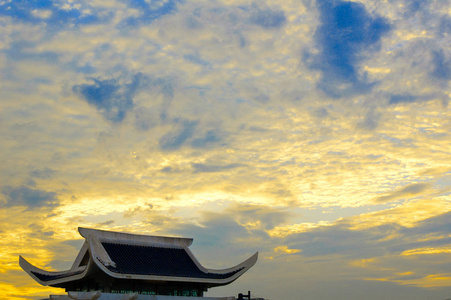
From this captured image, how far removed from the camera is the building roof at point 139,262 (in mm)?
39406

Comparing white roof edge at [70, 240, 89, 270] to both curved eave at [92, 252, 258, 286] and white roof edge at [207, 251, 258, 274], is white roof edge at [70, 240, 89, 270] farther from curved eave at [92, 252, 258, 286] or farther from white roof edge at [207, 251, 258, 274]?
white roof edge at [207, 251, 258, 274]

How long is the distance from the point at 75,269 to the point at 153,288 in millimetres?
7234

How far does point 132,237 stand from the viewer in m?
44.6

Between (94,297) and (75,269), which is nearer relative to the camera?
(94,297)

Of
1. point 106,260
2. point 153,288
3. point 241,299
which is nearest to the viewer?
point 106,260

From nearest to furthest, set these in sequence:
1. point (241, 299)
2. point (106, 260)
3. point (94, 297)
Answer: point (94, 297) → point (106, 260) → point (241, 299)

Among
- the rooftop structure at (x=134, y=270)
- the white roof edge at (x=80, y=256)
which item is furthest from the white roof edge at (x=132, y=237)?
the white roof edge at (x=80, y=256)

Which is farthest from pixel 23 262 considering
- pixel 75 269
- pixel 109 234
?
pixel 109 234

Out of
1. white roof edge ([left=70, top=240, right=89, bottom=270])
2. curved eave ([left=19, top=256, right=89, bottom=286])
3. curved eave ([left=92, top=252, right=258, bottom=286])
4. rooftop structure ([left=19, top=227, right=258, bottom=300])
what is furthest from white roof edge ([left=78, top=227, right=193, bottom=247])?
curved eave ([left=92, top=252, right=258, bottom=286])

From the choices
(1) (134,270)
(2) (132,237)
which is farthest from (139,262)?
(2) (132,237)

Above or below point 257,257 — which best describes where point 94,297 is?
below

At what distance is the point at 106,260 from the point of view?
126ft

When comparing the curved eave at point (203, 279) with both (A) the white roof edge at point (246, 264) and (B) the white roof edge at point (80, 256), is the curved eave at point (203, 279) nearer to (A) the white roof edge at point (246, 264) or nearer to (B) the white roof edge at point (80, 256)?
(A) the white roof edge at point (246, 264)

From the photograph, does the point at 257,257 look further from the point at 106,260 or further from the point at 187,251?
the point at 106,260
